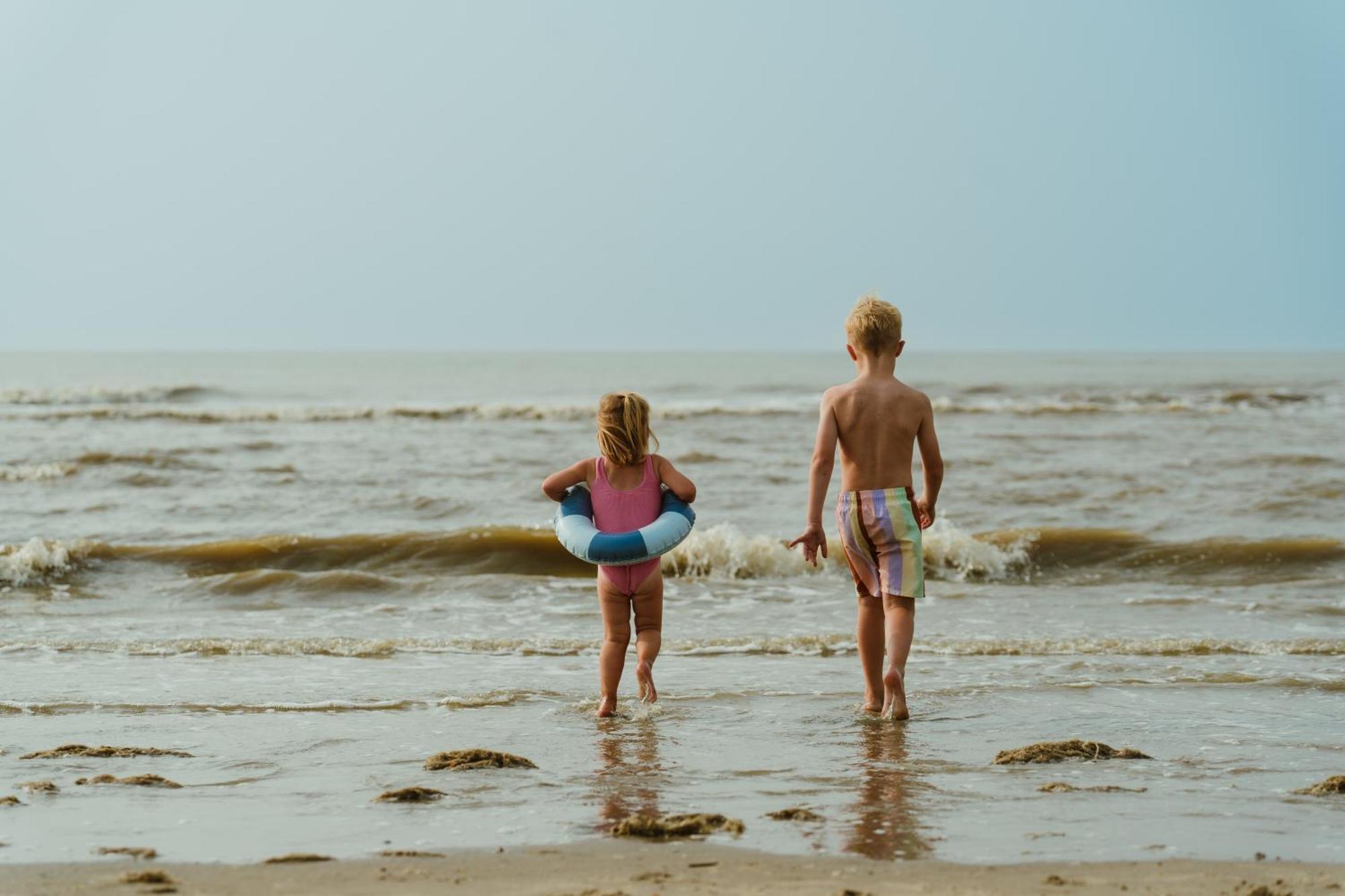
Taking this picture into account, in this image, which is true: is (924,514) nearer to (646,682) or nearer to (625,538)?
(625,538)

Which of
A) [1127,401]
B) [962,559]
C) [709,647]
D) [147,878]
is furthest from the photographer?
[1127,401]

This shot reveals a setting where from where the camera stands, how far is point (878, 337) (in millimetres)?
5418

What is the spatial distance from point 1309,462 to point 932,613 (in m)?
9.40

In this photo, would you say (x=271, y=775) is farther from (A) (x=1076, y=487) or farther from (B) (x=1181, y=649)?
(A) (x=1076, y=487)

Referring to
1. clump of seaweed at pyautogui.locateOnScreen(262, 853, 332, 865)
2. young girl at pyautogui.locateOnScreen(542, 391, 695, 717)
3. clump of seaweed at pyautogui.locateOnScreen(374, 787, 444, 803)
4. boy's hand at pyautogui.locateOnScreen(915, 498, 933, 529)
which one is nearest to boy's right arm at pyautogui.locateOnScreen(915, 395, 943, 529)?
boy's hand at pyautogui.locateOnScreen(915, 498, 933, 529)

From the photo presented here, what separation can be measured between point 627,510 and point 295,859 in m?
2.47

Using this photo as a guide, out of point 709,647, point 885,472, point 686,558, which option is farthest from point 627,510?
point 686,558

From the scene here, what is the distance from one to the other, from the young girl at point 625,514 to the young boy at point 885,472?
66 centimetres

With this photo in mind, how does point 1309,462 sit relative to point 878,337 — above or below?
below

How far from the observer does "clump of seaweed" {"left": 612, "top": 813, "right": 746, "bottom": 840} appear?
12.0ft

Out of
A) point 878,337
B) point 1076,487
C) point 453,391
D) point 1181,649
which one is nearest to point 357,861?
point 878,337

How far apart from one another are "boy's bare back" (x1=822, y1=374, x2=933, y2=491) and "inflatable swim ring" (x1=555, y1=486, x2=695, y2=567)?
707 mm

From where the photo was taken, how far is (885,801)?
4102mm

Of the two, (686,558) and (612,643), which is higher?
(612,643)
